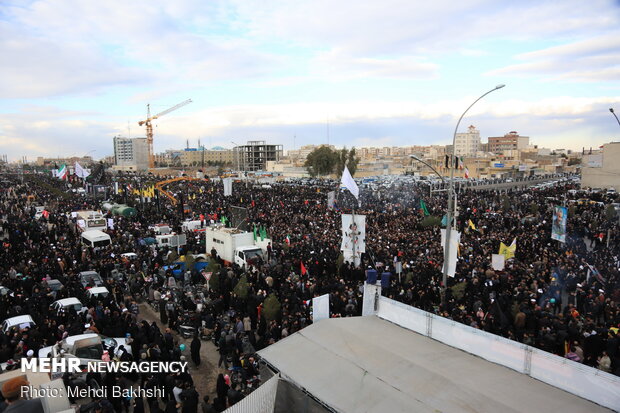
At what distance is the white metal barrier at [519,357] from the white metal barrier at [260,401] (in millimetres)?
2836

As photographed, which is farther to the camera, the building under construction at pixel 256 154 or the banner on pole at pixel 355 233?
the building under construction at pixel 256 154

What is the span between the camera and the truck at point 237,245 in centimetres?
1623

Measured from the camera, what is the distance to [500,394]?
543cm

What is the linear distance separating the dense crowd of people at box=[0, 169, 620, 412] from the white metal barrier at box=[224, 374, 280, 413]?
115cm

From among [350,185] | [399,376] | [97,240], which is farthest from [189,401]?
[97,240]

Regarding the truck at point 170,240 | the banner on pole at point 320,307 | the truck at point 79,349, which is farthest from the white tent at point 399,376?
the truck at point 170,240

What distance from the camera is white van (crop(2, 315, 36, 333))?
9.54 meters

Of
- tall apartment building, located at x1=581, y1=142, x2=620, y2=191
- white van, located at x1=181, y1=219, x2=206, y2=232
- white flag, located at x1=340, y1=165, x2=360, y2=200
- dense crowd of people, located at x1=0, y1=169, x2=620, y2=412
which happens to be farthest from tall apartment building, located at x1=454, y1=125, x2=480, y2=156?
white flag, located at x1=340, y1=165, x2=360, y2=200

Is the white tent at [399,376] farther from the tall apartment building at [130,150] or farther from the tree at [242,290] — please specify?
the tall apartment building at [130,150]

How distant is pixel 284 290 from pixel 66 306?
18.7 feet

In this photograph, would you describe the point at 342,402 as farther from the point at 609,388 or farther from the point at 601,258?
the point at 601,258

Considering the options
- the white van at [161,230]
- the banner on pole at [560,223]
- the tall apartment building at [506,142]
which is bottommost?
the white van at [161,230]

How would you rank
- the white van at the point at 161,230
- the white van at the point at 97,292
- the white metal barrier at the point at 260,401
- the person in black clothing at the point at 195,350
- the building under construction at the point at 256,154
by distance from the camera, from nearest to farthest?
the white metal barrier at the point at 260,401 < the person in black clothing at the point at 195,350 < the white van at the point at 97,292 < the white van at the point at 161,230 < the building under construction at the point at 256,154

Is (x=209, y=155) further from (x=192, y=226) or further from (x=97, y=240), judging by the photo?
(x=97, y=240)
